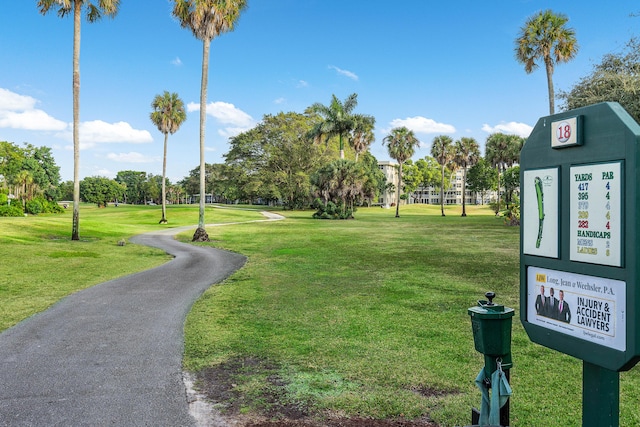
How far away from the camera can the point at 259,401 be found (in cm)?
513

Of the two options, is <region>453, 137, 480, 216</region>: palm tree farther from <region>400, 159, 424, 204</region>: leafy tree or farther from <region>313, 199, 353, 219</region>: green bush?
<region>400, 159, 424, 204</region>: leafy tree

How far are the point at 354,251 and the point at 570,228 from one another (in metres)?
18.6

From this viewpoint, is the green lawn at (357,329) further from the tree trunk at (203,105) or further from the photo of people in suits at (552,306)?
the tree trunk at (203,105)

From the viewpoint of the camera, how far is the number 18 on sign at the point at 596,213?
2.83 metres

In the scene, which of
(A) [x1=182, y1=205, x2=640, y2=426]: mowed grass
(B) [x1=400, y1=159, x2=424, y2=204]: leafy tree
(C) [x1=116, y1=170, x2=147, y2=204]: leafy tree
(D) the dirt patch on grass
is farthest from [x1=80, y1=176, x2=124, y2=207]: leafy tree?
(D) the dirt patch on grass

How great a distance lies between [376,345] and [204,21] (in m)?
24.7

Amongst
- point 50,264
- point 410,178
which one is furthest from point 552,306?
point 410,178

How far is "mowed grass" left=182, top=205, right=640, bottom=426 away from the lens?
5035 millimetres

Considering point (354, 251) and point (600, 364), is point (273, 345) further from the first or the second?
point (354, 251)

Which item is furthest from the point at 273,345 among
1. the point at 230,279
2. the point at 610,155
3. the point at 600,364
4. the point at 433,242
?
the point at 433,242

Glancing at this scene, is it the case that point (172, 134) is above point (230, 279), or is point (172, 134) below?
above

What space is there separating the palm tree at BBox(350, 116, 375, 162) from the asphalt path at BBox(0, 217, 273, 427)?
49.7 meters

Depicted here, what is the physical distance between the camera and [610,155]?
113 inches

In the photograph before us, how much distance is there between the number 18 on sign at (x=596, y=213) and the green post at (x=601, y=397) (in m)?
0.80
